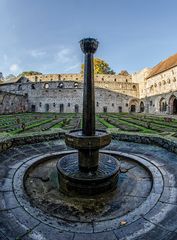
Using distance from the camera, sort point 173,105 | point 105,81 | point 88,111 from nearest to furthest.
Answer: point 88,111 → point 173,105 → point 105,81

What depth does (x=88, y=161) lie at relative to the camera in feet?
12.2

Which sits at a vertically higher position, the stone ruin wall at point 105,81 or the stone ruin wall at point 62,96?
the stone ruin wall at point 105,81

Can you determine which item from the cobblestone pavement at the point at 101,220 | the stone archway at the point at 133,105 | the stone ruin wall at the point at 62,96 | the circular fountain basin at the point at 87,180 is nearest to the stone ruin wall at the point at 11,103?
the stone ruin wall at the point at 62,96

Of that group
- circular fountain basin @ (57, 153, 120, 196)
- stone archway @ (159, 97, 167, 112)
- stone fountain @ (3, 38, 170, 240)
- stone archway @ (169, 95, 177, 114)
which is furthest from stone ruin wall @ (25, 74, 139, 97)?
circular fountain basin @ (57, 153, 120, 196)

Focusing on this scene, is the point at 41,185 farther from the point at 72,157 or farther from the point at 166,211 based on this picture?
the point at 166,211

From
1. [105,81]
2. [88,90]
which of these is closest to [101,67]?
[105,81]

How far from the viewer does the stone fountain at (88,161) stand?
338 centimetres

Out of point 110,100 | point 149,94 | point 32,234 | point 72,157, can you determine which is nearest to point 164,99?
point 149,94

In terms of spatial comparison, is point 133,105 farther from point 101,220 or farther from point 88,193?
point 101,220

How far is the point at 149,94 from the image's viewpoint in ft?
139

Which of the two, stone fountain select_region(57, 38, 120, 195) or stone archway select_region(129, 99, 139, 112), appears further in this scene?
stone archway select_region(129, 99, 139, 112)

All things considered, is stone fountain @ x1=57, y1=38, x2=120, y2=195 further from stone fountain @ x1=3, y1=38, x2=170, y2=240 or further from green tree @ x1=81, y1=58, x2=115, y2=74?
green tree @ x1=81, y1=58, x2=115, y2=74

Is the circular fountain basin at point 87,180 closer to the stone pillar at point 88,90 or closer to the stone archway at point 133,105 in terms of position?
the stone pillar at point 88,90

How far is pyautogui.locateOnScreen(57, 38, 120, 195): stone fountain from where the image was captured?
338 cm
